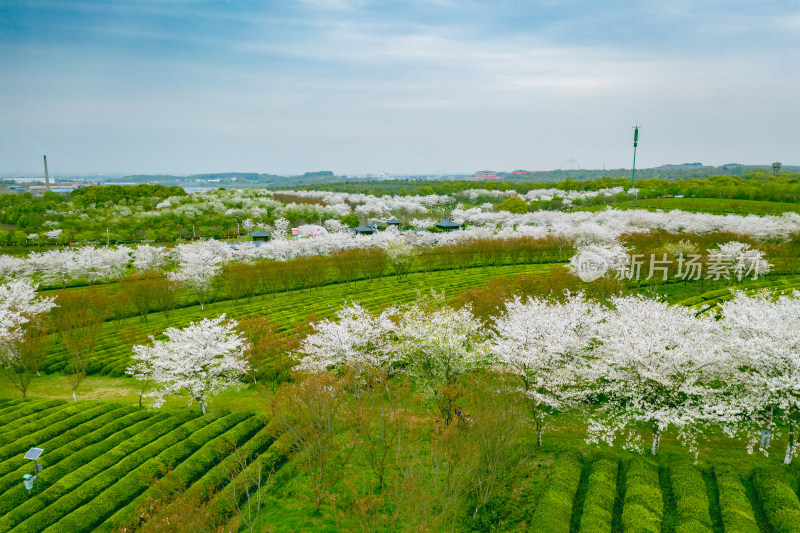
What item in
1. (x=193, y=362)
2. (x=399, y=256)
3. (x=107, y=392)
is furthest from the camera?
(x=399, y=256)

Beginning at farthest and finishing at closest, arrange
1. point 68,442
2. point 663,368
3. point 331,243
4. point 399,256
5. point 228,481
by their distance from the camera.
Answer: point 331,243 < point 399,256 < point 68,442 < point 228,481 < point 663,368

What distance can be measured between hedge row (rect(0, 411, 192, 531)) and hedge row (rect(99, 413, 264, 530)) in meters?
2.75

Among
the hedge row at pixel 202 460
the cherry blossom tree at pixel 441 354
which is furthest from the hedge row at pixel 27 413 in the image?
the cherry blossom tree at pixel 441 354

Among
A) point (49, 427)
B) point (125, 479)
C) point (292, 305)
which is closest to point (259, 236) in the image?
point (292, 305)

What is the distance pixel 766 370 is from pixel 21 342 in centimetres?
Answer: 4715

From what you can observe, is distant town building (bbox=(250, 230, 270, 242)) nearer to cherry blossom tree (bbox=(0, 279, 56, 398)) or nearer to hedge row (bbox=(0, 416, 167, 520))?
cherry blossom tree (bbox=(0, 279, 56, 398))

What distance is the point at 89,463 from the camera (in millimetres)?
22859

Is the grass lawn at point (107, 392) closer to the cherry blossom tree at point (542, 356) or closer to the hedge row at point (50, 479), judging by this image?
the hedge row at point (50, 479)

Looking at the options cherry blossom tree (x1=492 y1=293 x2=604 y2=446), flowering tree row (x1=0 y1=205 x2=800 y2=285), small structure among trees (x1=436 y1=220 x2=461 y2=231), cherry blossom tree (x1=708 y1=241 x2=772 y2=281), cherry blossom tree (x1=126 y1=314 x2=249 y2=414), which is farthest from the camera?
small structure among trees (x1=436 y1=220 x2=461 y2=231)

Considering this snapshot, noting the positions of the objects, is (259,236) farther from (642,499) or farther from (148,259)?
(642,499)

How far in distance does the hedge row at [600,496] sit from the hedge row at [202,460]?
58.0 ft

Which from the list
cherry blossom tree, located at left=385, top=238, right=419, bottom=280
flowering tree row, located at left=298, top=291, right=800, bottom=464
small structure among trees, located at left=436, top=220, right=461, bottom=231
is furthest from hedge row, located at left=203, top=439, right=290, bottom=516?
small structure among trees, located at left=436, top=220, right=461, bottom=231

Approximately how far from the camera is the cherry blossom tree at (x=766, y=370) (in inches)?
818

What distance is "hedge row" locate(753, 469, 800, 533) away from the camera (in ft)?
57.7
